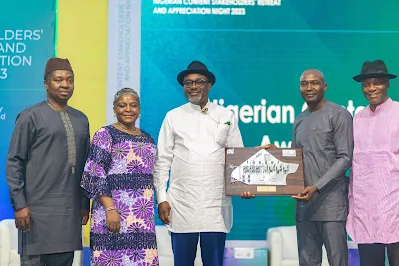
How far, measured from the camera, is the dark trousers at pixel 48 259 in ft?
11.8

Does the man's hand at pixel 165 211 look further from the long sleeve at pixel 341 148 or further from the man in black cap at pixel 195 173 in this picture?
the long sleeve at pixel 341 148

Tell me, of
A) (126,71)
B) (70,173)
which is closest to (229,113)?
(70,173)

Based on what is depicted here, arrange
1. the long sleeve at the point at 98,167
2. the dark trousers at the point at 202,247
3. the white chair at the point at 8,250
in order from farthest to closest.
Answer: the white chair at the point at 8,250
the dark trousers at the point at 202,247
the long sleeve at the point at 98,167

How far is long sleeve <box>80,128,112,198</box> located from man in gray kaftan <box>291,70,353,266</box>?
1236mm

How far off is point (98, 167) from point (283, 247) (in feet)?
8.58

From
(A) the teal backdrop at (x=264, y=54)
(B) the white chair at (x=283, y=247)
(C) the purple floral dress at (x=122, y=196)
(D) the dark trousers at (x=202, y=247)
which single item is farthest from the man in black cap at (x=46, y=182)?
(B) the white chair at (x=283, y=247)

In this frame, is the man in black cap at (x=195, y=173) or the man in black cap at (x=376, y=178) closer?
the man in black cap at (x=376, y=178)

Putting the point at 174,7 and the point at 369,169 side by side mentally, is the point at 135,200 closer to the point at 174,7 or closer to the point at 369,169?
the point at 369,169

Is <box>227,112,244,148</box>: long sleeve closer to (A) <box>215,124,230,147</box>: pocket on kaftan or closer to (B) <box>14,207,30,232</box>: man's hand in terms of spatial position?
(A) <box>215,124,230,147</box>: pocket on kaftan

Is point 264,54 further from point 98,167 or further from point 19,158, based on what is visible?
point 19,158

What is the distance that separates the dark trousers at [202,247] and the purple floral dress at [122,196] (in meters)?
0.31

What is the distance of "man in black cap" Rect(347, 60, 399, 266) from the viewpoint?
12.3 feet

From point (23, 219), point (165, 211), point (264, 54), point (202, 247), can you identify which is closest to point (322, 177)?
point (202, 247)

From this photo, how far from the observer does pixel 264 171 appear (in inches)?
159
